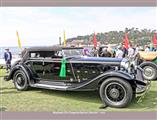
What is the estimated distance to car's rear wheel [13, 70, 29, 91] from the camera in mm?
7297

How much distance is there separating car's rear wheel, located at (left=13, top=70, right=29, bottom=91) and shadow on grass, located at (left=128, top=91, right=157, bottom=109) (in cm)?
319

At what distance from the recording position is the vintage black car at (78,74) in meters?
5.64

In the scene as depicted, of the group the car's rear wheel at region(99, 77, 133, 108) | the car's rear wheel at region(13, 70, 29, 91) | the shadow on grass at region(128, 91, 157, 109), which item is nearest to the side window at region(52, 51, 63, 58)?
the car's rear wheel at region(13, 70, 29, 91)

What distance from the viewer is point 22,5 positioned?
20.5 feet

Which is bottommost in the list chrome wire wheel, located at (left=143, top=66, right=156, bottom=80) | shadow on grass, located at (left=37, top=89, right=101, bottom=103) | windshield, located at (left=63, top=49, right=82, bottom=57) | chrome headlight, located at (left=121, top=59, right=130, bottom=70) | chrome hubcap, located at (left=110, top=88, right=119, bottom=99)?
shadow on grass, located at (left=37, top=89, right=101, bottom=103)

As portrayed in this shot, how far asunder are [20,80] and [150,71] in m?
4.75

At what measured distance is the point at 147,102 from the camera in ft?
19.9

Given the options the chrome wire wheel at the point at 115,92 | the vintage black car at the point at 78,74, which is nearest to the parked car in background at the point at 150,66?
the vintage black car at the point at 78,74

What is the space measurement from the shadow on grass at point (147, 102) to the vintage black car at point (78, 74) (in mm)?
253

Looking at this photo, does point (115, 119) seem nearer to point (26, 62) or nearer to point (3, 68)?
point (26, 62)

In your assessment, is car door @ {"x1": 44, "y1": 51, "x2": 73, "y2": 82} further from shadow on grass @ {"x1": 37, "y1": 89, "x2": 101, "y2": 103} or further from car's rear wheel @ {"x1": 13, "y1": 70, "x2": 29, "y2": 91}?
car's rear wheel @ {"x1": 13, "y1": 70, "x2": 29, "y2": 91}

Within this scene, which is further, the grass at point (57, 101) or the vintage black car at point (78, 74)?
the vintage black car at point (78, 74)

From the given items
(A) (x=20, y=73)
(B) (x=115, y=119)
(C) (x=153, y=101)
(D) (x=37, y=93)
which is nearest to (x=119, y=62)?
(C) (x=153, y=101)

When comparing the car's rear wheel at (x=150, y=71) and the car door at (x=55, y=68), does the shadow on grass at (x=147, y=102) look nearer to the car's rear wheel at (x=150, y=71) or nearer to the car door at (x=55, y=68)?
the car door at (x=55, y=68)
